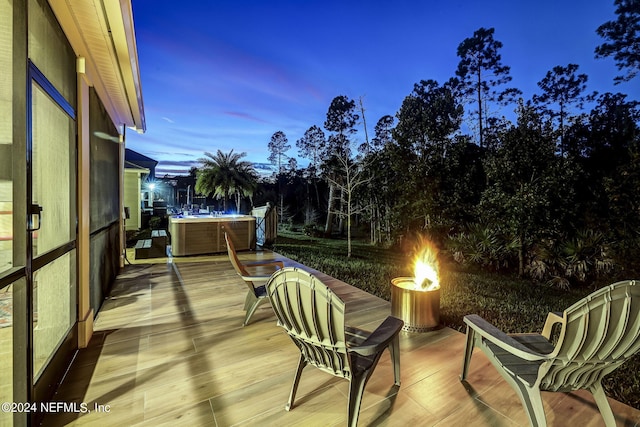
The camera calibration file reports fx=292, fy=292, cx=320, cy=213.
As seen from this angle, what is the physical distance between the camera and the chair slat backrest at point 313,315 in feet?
5.57

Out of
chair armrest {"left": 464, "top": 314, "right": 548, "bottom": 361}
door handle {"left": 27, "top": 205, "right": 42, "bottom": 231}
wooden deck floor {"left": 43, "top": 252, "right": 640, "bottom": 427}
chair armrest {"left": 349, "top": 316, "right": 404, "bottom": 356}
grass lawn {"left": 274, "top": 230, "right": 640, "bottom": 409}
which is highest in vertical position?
door handle {"left": 27, "top": 205, "right": 42, "bottom": 231}

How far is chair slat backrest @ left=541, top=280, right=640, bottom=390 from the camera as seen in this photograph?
156 centimetres

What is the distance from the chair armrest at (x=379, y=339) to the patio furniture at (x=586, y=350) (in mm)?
701

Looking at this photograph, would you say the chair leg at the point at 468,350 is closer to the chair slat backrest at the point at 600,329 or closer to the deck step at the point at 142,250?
the chair slat backrest at the point at 600,329

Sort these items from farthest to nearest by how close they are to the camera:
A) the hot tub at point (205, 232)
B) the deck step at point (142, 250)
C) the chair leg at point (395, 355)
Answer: the hot tub at point (205, 232), the deck step at point (142, 250), the chair leg at point (395, 355)

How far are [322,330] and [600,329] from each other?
151 centimetres

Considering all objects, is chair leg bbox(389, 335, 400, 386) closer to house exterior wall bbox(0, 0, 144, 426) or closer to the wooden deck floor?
the wooden deck floor

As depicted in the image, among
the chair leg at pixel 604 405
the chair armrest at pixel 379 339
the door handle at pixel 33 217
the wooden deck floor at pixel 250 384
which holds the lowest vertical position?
the wooden deck floor at pixel 250 384

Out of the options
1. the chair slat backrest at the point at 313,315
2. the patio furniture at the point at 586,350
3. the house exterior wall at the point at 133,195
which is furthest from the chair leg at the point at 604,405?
the house exterior wall at the point at 133,195

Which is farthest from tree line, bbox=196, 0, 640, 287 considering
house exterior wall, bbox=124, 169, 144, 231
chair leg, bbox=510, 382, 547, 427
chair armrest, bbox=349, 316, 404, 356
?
chair armrest, bbox=349, 316, 404, 356

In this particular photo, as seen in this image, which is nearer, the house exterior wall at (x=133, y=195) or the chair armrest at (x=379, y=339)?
the chair armrest at (x=379, y=339)

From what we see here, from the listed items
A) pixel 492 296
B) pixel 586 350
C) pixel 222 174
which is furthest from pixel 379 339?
pixel 222 174

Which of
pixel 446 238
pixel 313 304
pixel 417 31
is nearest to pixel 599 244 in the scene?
pixel 446 238

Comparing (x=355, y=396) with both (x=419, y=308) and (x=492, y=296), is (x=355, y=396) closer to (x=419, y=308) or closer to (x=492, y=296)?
(x=419, y=308)
